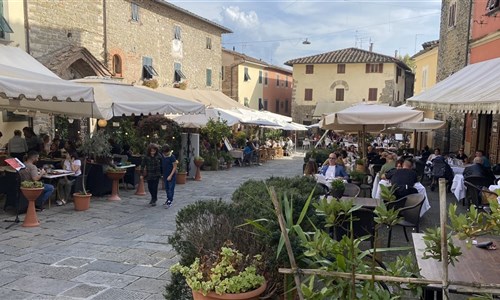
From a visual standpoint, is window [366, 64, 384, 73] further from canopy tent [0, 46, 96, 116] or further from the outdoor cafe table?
the outdoor cafe table

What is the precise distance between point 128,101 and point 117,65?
10.5 m

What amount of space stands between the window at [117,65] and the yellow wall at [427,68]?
15669mm

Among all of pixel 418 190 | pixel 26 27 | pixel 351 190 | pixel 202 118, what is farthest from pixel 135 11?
pixel 418 190

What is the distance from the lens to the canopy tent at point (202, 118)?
610 inches

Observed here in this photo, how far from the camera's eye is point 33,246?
586 centimetres

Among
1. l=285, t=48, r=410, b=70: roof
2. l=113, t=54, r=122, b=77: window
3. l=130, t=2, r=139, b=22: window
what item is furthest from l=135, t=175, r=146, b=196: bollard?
l=285, t=48, r=410, b=70: roof

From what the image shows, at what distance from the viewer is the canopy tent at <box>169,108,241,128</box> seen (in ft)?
50.8

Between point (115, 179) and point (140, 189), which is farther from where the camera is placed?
point (140, 189)

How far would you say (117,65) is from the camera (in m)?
19.0

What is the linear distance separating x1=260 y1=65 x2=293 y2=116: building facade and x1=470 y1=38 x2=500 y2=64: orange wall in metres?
27.6

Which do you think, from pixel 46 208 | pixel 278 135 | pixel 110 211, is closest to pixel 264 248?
pixel 110 211

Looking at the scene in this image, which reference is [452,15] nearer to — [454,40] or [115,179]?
[454,40]

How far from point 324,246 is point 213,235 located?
1.63 meters

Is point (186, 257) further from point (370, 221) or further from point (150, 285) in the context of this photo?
point (370, 221)
